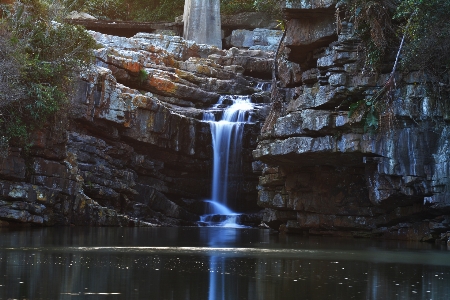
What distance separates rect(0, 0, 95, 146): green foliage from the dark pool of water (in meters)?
12.0

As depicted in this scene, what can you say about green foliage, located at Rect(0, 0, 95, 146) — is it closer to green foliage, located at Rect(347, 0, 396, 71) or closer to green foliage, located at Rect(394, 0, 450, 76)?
green foliage, located at Rect(347, 0, 396, 71)

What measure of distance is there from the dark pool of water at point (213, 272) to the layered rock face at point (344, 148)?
5701mm

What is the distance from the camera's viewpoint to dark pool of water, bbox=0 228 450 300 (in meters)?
11.0

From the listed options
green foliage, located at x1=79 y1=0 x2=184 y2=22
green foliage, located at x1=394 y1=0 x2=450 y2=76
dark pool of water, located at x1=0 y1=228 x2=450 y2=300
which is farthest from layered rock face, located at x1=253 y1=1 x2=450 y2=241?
green foliage, located at x1=79 y1=0 x2=184 y2=22

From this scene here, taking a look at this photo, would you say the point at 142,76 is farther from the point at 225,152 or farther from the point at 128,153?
the point at 225,152

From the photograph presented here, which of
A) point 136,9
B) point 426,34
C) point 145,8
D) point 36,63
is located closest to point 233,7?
point 145,8

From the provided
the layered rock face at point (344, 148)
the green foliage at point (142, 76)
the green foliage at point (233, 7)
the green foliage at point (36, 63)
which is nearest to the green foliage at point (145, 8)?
the green foliage at point (233, 7)

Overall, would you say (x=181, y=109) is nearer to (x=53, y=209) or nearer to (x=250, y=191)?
(x=250, y=191)

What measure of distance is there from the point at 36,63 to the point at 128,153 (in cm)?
877

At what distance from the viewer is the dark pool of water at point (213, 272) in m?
11.0

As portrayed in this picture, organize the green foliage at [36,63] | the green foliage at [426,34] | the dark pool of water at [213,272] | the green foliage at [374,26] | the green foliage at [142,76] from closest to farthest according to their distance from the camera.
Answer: the dark pool of water at [213,272] < the green foliage at [426,34] < the green foliage at [374,26] < the green foliage at [36,63] < the green foliage at [142,76]

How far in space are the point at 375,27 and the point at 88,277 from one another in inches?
682

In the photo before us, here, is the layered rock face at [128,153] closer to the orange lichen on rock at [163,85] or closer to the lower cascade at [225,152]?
the orange lichen on rock at [163,85]

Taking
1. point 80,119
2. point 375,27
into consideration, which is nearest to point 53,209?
point 80,119
